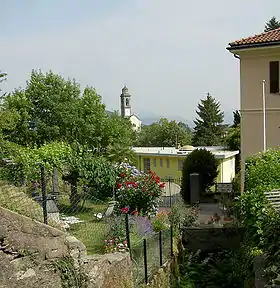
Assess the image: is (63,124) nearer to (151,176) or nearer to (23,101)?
(23,101)

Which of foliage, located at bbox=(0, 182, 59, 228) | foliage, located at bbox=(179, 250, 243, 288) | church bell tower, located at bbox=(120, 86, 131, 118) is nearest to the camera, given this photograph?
foliage, located at bbox=(0, 182, 59, 228)

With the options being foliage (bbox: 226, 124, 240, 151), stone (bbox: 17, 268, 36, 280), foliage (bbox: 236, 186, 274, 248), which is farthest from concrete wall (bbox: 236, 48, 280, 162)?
foliage (bbox: 226, 124, 240, 151)

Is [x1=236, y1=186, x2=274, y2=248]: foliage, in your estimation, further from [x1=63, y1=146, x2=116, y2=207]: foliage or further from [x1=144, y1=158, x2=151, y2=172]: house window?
[x1=144, y1=158, x2=151, y2=172]: house window

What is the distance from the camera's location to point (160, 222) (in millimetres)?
10031

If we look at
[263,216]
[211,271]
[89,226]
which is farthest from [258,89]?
[263,216]

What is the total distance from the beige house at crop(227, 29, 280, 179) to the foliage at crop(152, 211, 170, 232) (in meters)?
8.01

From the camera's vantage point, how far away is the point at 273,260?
183 inches

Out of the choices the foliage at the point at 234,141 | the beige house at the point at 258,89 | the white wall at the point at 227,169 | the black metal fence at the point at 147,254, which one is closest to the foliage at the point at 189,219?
the black metal fence at the point at 147,254

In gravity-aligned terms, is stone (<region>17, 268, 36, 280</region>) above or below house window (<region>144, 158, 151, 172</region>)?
above

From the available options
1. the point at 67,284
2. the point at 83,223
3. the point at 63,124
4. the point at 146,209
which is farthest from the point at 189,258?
the point at 63,124

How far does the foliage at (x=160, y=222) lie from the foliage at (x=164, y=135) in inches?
2164

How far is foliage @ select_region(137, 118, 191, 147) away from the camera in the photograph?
227ft

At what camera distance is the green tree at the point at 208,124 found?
61.2 meters

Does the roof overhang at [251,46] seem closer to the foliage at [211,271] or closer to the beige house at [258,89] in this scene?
the beige house at [258,89]
